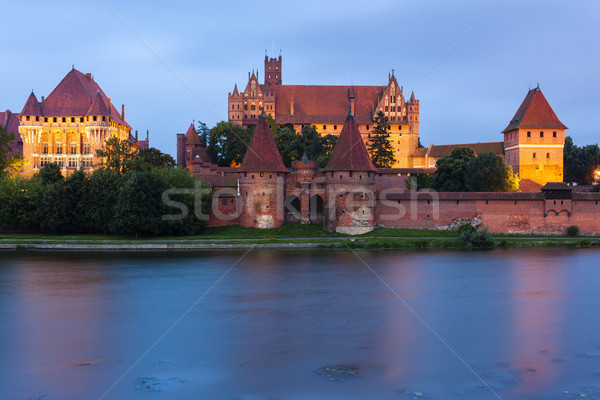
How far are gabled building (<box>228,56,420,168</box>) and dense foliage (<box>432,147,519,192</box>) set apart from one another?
67.3ft

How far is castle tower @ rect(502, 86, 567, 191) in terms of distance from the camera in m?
51.3

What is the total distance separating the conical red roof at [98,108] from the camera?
5547cm

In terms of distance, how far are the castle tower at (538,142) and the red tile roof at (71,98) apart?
35657mm

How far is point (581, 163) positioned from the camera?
62375mm

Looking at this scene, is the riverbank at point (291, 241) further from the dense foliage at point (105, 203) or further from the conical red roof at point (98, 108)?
the conical red roof at point (98, 108)

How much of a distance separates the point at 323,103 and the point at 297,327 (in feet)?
174

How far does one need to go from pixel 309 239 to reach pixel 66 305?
633 inches

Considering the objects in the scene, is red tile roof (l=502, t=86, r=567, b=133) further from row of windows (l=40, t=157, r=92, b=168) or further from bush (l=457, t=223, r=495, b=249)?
row of windows (l=40, t=157, r=92, b=168)

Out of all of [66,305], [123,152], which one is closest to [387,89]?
[123,152]

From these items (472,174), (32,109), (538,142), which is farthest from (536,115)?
(32,109)

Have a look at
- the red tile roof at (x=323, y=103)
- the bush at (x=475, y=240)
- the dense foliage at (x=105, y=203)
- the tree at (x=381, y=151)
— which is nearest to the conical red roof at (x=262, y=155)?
the dense foliage at (x=105, y=203)

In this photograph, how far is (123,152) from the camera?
43156 millimetres

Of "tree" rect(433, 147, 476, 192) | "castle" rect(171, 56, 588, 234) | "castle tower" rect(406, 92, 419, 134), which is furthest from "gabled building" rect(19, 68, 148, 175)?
"castle tower" rect(406, 92, 419, 134)

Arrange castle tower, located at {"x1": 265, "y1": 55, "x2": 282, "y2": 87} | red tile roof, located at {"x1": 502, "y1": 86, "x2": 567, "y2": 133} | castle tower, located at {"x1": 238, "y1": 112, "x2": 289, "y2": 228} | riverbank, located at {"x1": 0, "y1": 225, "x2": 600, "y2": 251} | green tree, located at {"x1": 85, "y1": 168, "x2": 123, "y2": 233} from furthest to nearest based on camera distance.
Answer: castle tower, located at {"x1": 265, "y1": 55, "x2": 282, "y2": 87}, red tile roof, located at {"x1": 502, "y1": 86, "x2": 567, "y2": 133}, castle tower, located at {"x1": 238, "y1": 112, "x2": 289, "y2": 228}, green tree, located at {"x1": 85, "y1": 168, "x2": 123, "y2": 233}, riverbank, located at {"x1": 0, "y1": 225, "x2": 600, "y2": 251}
